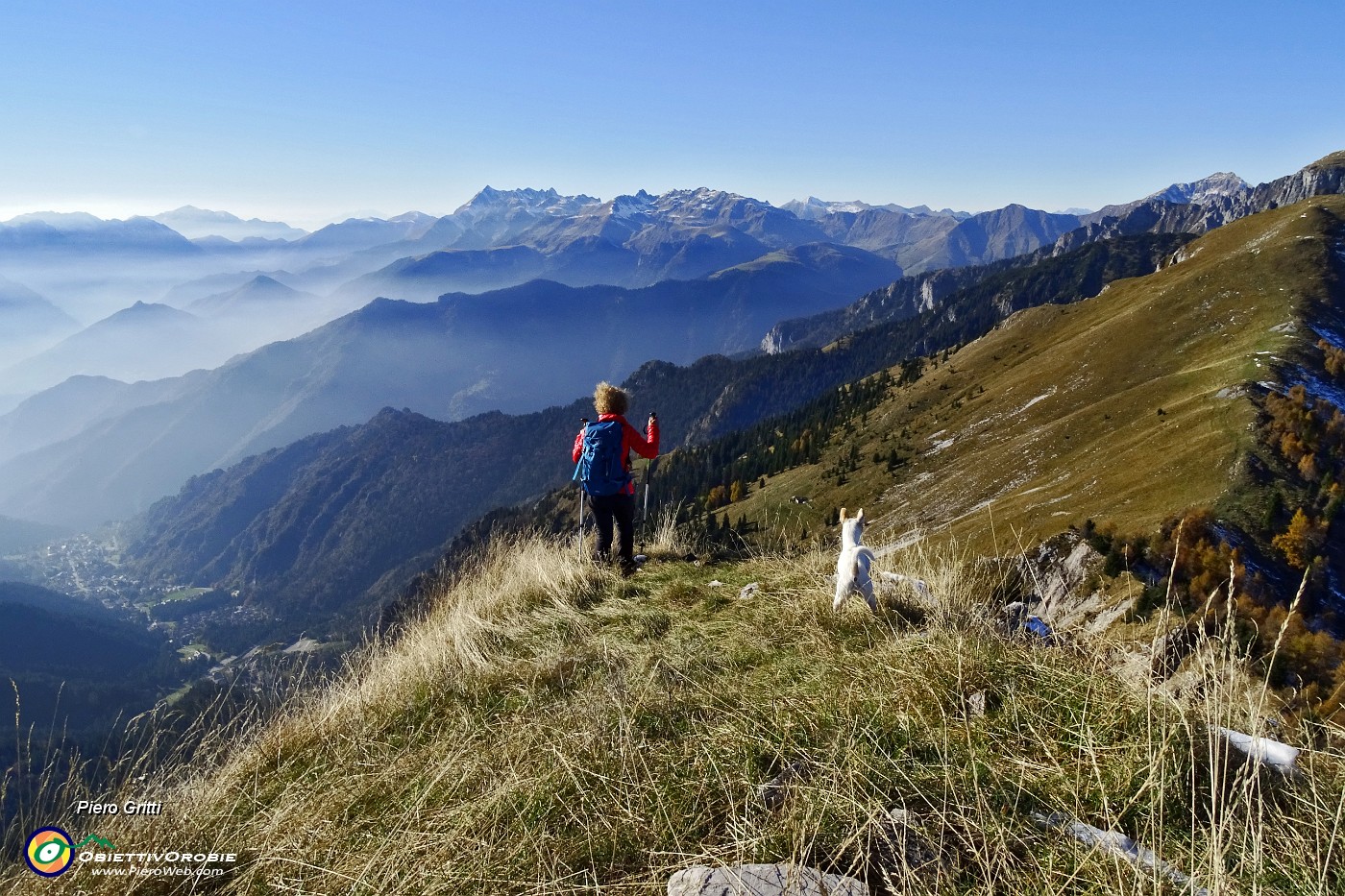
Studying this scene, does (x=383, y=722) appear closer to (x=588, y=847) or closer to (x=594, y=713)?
(x=594, y=713)

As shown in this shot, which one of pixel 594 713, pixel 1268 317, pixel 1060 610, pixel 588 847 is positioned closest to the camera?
pixel 588 847

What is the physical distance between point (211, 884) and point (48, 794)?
218 centimetres

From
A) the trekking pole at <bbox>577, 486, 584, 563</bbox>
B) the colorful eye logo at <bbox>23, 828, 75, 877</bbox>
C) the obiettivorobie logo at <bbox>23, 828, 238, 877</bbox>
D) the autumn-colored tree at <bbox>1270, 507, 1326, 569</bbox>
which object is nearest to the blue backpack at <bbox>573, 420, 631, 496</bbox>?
the trekking pole at <bbox>577, 486, 584, 563</bbox>

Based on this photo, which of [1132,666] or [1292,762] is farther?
[1132,666]

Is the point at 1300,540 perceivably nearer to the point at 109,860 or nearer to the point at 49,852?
the point at 109,860

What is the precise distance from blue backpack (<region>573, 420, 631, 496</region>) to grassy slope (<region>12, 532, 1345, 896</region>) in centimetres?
421

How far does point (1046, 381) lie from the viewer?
64.1 meters

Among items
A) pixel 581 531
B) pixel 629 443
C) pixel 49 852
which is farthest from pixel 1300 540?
pixel 49 852

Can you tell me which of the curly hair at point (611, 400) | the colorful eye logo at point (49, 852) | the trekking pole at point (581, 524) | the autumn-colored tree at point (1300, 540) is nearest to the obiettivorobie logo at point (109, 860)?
the colorful eye logo at point (49, 852)

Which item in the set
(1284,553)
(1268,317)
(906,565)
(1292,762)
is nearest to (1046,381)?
(1268,317)

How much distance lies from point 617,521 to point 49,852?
22.6 ft

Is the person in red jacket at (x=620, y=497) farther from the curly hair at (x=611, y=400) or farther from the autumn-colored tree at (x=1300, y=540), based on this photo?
the autumn-colored tree at (x=1300, y=540)

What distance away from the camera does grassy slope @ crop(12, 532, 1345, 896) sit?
270 centimetres

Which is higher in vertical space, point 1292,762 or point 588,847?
point 1292,762
